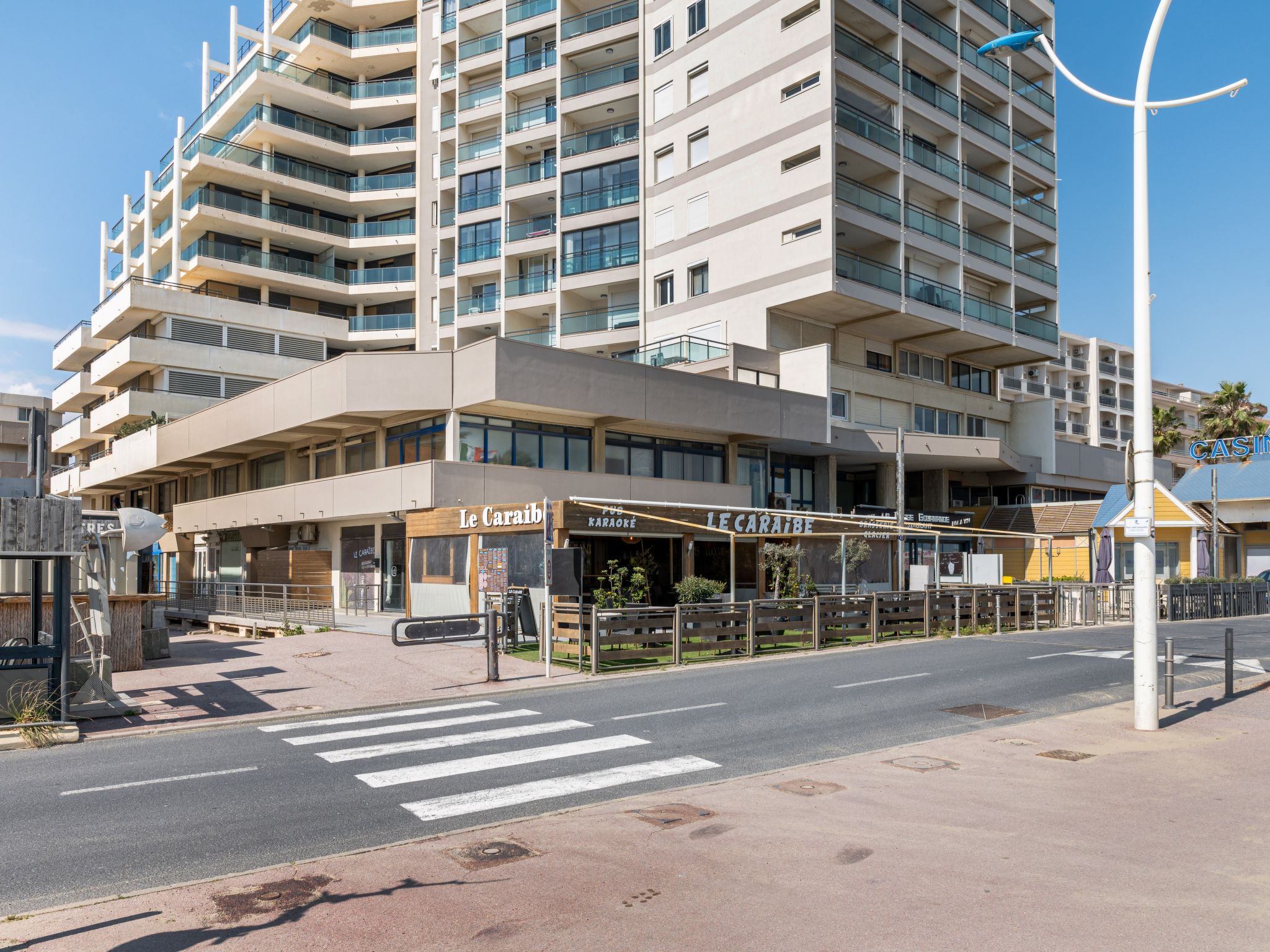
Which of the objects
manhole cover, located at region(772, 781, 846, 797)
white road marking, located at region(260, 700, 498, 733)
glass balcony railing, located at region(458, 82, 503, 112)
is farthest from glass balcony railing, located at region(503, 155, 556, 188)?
manhole cover, located at region(772, 781, 846, 797)

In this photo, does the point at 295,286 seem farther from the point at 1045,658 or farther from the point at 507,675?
the point at 1045,658

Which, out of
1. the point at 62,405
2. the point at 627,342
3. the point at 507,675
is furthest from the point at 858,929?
the point at 62,405

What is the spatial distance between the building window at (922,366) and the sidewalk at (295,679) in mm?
29976

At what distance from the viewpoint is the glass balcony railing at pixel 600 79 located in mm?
45500

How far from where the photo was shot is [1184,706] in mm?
13359

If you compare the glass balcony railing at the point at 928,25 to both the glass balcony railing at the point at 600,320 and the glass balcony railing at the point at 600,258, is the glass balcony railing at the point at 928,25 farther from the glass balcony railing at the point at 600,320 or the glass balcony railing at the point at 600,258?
the glass balcony railing at the point at 600,320

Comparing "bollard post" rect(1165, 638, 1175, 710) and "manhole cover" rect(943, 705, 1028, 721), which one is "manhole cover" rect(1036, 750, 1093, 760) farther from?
"bollard post" rect(1165, 638, 1175, 710)

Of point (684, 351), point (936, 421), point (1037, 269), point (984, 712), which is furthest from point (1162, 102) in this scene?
point (1037, 269)

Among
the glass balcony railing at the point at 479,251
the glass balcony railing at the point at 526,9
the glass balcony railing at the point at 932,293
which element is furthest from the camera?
the glass balcony railing at the point at 479,251

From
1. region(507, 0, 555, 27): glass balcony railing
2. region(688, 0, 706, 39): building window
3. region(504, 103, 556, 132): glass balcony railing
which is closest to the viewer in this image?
region(688, 0, 706, 39): building window

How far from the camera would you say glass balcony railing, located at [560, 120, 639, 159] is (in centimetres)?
4528

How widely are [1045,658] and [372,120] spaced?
51.0 metres

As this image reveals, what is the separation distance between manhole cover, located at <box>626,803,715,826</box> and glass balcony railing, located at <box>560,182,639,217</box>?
39.3 meters

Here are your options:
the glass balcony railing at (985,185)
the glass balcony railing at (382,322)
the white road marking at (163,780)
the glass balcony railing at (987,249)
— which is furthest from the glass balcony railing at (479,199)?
the white road marking at (163,780)
